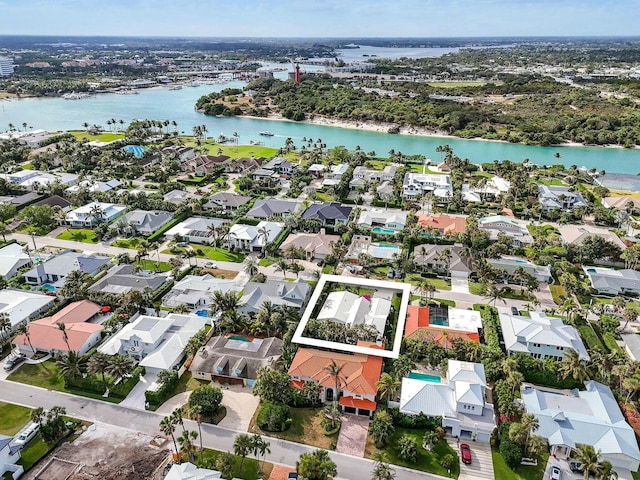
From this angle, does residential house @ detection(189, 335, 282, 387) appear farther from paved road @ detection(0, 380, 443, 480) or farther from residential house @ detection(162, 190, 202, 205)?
residential house @ detection(162, 190, 202, 205)

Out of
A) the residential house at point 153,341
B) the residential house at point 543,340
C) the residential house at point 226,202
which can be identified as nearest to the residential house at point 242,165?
the residential house at point 226,202

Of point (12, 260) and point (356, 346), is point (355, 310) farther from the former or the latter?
point (12, 260)

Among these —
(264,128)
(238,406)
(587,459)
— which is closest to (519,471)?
(587,459)

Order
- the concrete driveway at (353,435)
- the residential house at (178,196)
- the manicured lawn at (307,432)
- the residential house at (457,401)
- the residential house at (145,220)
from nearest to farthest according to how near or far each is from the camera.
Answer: the concrete driveway at (353,435), the manicured lawn at (307,432), the residential house at (457,401), the residential house at (145,220), the residential house at (178,196)

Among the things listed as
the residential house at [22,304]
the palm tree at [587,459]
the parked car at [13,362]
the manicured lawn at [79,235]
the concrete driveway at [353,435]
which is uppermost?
the palm tree at [587,459]

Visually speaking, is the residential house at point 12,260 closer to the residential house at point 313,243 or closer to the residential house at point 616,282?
the residential house at point 313,243

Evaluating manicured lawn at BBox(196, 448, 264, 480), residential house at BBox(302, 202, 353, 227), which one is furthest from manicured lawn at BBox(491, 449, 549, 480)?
residential house at BBox(302, 202, 353, 227)

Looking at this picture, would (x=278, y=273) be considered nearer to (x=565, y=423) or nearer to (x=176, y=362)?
(x=176, y=362)
